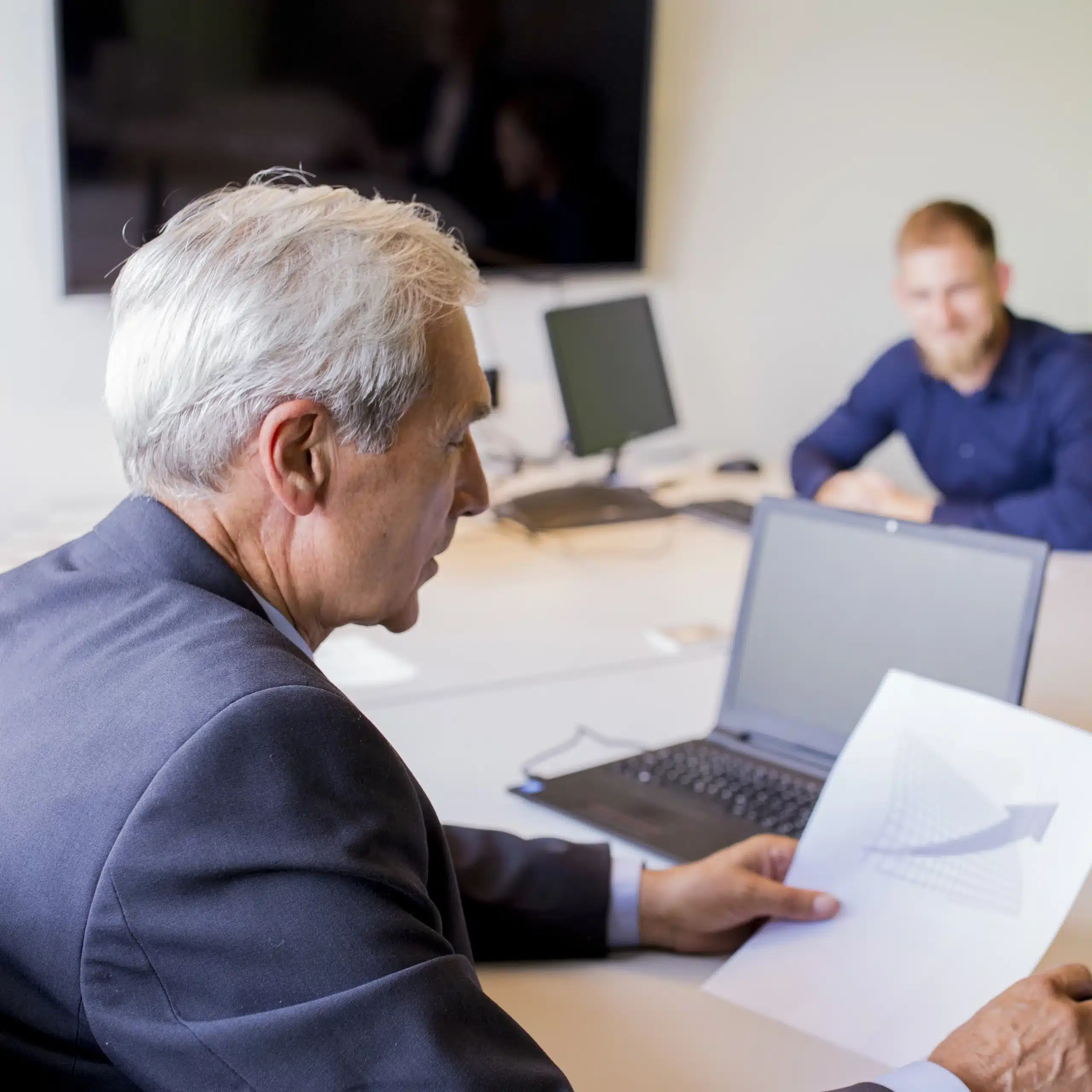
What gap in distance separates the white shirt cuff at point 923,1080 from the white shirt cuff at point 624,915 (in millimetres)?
317

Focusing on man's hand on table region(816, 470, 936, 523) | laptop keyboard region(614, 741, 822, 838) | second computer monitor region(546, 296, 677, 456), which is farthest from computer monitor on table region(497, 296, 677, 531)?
laptop keyboard region(614, 741, 822, 838)

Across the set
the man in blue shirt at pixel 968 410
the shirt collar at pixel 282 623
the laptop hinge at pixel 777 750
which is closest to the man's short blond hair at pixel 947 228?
the man in blue shirt at pixel 968 410

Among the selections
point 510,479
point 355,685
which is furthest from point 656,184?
point 355,685

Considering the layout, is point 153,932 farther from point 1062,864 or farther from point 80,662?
point 1062,864

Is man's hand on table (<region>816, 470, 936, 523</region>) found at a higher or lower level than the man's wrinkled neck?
lower

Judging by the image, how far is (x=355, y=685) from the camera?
186 cm

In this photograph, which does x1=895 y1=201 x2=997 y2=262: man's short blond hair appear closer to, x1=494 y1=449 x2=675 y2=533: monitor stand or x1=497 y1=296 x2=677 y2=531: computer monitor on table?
x1=497 y1=296 x2=677 y2=531: computer monitor on table

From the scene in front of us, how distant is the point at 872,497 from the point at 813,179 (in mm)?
1640

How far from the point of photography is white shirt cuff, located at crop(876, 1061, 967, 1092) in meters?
0.95

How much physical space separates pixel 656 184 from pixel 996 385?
1320 millimetres

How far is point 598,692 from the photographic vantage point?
186 centimetres

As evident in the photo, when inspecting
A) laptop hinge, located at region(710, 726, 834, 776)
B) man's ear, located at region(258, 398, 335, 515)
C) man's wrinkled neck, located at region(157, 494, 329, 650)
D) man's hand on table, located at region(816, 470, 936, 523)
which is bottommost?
laptop hinge, located at region(710, 726, 834, 776)

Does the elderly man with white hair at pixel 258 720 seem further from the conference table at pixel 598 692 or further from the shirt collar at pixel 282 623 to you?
the conference table at pixel 598 692

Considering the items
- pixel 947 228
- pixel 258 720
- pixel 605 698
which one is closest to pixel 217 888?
pixel 258 720
